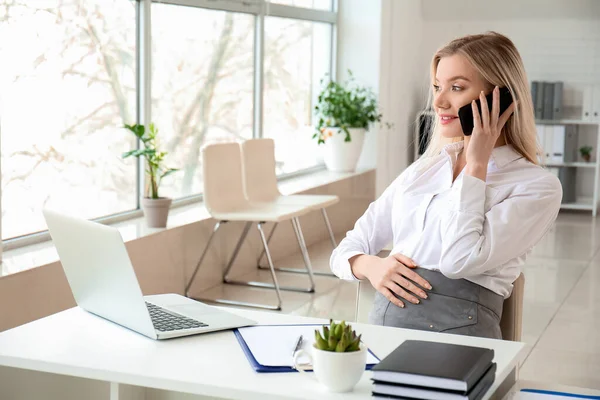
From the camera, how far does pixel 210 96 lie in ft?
20.1

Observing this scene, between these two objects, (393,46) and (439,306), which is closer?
(439,306)

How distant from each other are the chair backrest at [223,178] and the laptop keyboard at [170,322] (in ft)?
9.39

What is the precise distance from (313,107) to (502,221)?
590cm

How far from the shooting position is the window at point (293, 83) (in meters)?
→ 7.10

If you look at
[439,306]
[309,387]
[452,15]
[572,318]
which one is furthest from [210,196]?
[452,15]

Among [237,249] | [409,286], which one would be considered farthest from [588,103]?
[409,286]

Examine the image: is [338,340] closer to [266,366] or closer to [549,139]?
[266,366]

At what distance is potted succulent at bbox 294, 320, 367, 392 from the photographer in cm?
154

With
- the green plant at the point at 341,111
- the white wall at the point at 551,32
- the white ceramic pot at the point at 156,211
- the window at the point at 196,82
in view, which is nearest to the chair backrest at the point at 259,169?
the window at the point at 196,82

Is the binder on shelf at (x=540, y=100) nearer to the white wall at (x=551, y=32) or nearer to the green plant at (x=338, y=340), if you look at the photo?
the white wall at (x=551, y=32)

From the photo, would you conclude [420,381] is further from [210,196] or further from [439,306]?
[210,196]

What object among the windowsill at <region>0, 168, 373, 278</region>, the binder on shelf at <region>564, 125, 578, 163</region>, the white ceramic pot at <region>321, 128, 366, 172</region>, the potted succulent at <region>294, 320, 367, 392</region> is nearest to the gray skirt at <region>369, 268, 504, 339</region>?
the potted succulent at <region>294, 320, 367, 392</region>

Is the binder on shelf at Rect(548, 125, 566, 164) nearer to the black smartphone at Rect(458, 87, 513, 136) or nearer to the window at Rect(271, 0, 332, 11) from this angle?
the window at Rect(271, 0, 332, 11)

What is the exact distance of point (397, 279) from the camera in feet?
7.52
